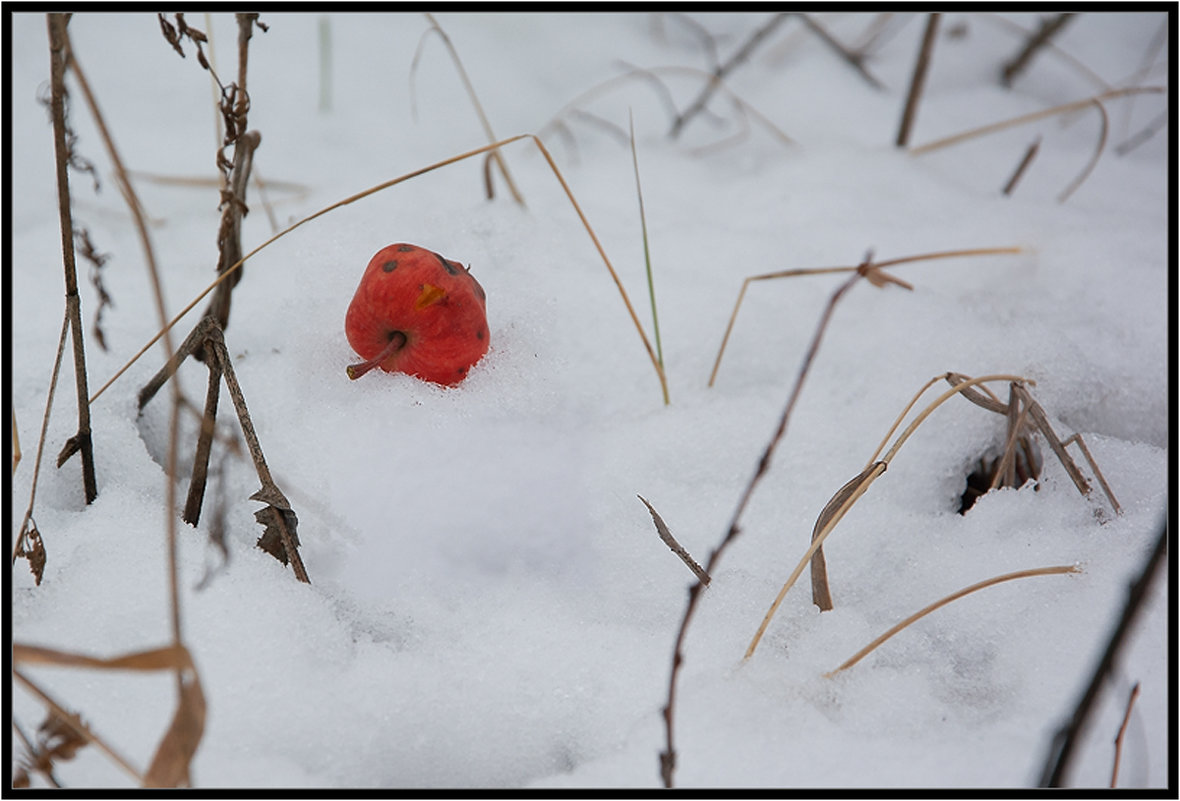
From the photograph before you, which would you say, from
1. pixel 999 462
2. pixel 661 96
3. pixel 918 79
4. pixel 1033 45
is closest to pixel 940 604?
pixel 999 462

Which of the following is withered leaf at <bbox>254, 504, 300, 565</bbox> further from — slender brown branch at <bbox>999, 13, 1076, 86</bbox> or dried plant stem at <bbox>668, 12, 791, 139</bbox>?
slender brown branch at <bbox>999, 13, 1076, 86</bbox>

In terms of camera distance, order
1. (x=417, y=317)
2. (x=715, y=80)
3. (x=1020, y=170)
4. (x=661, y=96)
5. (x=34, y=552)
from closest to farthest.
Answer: (x=34, y=552) → (x=417, y=317) → (x=1020, y=170) → (x=715, y=80) → (x=661, y=96)

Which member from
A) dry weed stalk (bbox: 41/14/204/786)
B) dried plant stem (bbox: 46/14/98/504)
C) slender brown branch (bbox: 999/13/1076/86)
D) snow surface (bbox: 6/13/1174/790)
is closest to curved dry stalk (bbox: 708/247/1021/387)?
snow surface (bbox: 6/13/1174/790)

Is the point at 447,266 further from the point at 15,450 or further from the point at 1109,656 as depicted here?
the point at 1109,656

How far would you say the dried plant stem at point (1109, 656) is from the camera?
53 cm

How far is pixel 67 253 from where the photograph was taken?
0.84 metres

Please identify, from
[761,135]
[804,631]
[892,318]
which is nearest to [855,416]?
[892,318]

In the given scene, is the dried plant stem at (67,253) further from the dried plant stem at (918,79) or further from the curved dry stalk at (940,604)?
the dried plant stem at (918,79)

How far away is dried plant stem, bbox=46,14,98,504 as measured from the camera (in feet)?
2.48

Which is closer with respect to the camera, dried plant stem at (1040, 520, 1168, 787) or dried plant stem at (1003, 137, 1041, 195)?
dried plant stem at (1040, 520, 1168, 787)

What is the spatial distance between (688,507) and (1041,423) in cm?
42

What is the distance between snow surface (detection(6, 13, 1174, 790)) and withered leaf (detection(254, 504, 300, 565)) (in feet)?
0.05

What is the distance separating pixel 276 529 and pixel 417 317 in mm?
265

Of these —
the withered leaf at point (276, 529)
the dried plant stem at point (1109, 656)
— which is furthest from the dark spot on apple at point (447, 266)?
the dried plant stem at point (1109, 656)
